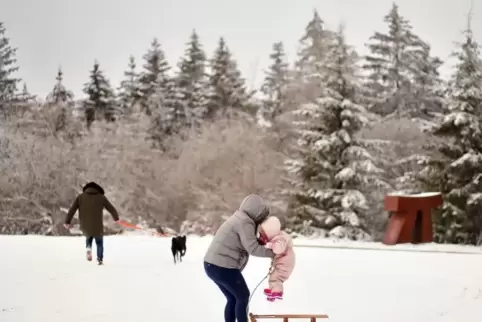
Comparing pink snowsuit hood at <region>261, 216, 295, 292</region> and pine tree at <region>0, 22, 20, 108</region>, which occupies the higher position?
pine tree at <region>0, 22, 20, 108</region>

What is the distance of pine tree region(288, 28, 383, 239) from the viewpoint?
17.7m

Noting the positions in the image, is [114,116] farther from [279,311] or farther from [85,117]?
[279,311]

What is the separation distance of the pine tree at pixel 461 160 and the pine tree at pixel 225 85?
11.7 meters

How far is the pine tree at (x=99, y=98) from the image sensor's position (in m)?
28.4

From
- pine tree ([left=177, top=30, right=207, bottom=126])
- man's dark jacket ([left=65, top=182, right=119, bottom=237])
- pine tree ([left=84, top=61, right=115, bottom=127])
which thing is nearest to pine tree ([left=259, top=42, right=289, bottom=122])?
pine tree ([left=177, top=30, right=207, bottom=126])

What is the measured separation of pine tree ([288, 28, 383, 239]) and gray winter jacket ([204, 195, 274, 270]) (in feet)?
42.6

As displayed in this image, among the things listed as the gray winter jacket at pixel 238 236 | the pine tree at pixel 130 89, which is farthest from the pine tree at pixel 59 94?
the gray winter jacket at pixel 238 236

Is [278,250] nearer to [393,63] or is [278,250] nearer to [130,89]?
[393,63]

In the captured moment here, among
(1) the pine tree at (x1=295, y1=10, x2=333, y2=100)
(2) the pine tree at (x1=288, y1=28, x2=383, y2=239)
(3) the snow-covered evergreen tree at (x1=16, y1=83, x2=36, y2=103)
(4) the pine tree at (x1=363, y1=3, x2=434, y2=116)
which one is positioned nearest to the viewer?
(2) the pine tree at (x1=288, y1=28, x2=383, y2=239)

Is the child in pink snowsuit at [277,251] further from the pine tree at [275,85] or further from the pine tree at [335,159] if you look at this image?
the pine tree at [275,85]

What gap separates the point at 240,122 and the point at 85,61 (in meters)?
6.37

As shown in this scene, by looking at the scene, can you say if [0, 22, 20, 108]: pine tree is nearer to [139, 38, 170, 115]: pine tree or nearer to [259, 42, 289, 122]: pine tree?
[139, 38, 170, 115]: pine tree

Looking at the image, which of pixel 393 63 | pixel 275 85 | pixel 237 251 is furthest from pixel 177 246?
pixel 275 85

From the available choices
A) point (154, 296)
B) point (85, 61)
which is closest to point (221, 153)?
point (85, 61)
